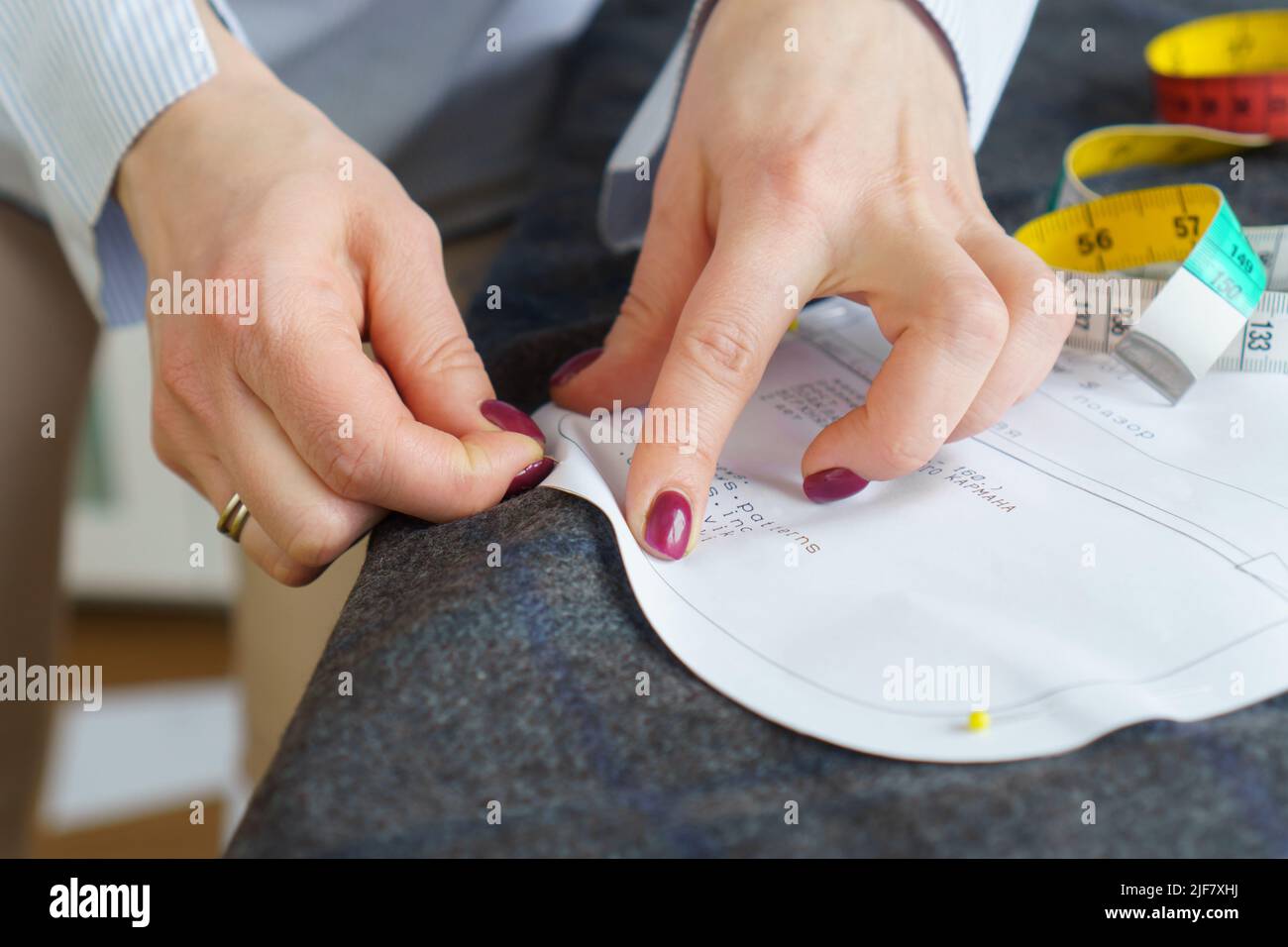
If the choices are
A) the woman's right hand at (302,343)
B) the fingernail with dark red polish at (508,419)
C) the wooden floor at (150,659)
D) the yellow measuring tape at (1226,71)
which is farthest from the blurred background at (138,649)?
the yellow measuring tape at (1226,71)

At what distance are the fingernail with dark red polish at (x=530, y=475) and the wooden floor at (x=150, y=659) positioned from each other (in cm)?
184

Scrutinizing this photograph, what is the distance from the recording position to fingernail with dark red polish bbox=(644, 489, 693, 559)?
0.59 m

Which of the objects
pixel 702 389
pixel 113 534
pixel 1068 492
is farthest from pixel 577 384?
pixel 113 534

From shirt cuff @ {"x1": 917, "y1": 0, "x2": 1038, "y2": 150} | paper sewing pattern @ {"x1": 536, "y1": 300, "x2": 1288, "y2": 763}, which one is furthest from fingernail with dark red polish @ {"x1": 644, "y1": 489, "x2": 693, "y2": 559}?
shirt cuff @ {"x1": 917, "y1": 0, "x2": 1038, "y2": 150}

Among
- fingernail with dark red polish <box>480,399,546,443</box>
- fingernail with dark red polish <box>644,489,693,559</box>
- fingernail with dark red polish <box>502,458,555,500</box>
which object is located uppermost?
fingernail with dark red polish <box>480,399,546,443</box>

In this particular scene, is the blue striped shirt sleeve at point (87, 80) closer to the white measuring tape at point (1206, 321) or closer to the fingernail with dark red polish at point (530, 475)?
the fingernail with dark red polish at point (530, 475)

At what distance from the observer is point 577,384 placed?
2.44 feet

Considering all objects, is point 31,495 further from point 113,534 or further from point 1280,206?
point 113,534

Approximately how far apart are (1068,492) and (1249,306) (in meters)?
0.22

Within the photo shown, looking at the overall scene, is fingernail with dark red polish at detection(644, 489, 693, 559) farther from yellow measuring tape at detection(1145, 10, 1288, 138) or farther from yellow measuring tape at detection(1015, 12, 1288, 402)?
yellow measuring tape at detection(1145, 10, 1288, 138)

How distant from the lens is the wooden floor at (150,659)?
2174 millimetres

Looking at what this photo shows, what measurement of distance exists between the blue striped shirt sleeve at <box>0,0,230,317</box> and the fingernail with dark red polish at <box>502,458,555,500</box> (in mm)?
391

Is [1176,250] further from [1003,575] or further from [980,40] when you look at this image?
[1003,575]

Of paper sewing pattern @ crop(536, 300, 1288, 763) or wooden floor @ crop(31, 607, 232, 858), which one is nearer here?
paper sewing pattern @ crop(536, 300, 1288, 763)
